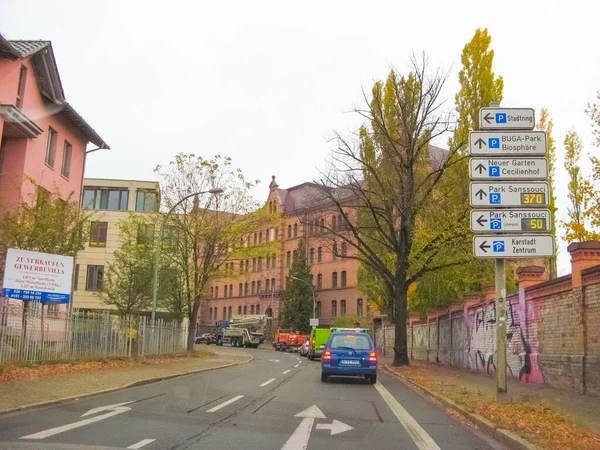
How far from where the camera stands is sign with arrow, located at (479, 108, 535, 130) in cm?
1298

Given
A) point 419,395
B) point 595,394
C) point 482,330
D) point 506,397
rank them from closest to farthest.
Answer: point 506,397 → point 595,394 → point 419,395 → point 482,330

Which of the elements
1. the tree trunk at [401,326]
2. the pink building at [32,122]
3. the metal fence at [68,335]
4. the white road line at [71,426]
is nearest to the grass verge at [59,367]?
the metal fence at [68,335]

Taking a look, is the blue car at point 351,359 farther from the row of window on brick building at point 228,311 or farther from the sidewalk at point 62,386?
the row of window on brick building at point 228,311

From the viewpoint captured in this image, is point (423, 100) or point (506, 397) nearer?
point (506, 397)

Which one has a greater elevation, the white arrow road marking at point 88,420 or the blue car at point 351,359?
the blue car at point 351,359

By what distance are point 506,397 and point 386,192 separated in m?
16.0

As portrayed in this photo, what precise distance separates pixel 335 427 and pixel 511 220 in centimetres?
603

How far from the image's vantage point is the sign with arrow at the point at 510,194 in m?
12.7

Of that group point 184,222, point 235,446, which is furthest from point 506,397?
point 184,222

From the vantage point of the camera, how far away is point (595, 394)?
13273mm

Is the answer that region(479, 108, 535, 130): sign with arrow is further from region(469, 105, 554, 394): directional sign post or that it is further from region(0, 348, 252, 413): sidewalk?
region(0, 348, 252, 413): sidewalk

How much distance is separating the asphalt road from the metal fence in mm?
4528

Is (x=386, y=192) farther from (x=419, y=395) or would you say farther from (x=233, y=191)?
(x=419, y=395)

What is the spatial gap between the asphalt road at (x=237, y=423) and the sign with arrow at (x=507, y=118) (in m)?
6.14
